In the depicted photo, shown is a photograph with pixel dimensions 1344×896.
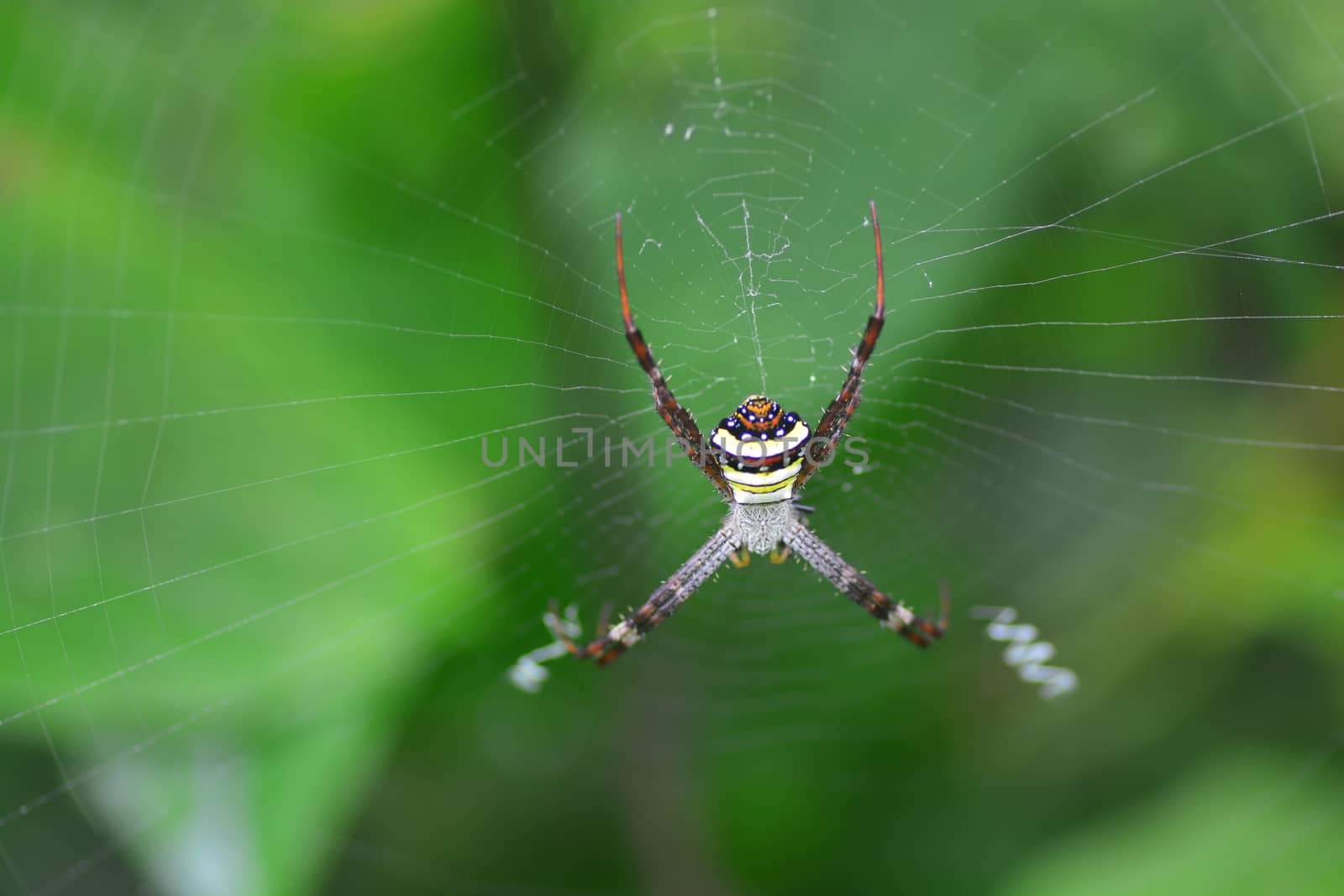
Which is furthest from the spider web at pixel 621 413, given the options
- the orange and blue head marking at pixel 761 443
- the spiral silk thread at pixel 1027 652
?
the orange and blue head marking at pixel 761 443

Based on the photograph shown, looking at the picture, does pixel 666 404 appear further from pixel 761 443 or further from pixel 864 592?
pixel 864 592

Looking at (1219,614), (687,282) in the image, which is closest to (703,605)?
(687,282)

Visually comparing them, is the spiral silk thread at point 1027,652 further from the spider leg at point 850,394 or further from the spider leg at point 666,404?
the spider leg at point 666,404

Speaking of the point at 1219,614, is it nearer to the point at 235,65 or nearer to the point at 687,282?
the point at 687,282

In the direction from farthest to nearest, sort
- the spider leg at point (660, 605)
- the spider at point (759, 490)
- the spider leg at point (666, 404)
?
the spider leg at point (660, 605)
the spider at point (759, 490)
the spider leg at point (666, 404)

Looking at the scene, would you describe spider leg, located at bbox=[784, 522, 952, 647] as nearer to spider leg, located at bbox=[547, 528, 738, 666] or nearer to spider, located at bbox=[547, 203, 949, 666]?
spider, located at bbox=[547, 203, 949, 666]

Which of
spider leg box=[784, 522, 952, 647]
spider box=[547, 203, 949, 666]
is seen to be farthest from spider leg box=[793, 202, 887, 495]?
spider leg box=[784, 522, 952, 647]

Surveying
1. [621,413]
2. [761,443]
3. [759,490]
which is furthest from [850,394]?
[621,413]
